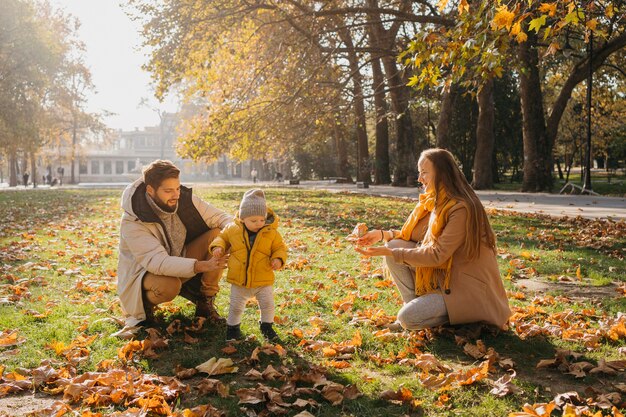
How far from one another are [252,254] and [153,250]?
2.95ft

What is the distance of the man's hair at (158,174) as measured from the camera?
4.87 m

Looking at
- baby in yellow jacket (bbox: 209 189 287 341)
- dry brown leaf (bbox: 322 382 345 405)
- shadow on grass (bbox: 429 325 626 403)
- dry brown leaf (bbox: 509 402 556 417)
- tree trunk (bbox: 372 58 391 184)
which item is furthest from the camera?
tree trunk (bbox: 372 58 391 184)

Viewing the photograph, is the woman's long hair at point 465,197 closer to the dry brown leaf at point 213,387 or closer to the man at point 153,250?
the man at point 153,250

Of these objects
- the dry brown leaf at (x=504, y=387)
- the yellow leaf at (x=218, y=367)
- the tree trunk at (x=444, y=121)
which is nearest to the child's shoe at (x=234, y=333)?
the yellow leaf at (x=218, y=367)

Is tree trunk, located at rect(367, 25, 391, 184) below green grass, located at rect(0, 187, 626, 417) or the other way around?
the other way around

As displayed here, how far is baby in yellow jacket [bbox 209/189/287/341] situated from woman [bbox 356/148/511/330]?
77cm

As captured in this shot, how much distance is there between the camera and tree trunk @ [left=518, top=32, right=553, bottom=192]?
20.9 meters

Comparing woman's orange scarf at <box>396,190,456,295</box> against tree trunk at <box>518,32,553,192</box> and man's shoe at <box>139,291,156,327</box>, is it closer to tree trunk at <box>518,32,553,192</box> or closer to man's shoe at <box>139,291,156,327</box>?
man's shoe at <box>139,291,156,327</box>

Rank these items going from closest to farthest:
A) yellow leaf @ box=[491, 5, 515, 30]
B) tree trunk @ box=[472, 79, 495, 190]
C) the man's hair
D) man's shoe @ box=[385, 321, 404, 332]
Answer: the man's hair → man's shoe @ box=[385, 321, 404, 332] → yellow leaf @ box=[491, 5, 515, 30] → tree trunk @ box=[472, 79, 495, 190]

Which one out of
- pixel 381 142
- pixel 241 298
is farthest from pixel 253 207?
pixel 381 142

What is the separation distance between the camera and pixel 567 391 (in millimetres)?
3600

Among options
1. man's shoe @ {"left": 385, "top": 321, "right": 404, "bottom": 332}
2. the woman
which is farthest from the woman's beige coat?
man's shoe @ {"left": 385, "top": 321, "right": 404, "bottom": 332}

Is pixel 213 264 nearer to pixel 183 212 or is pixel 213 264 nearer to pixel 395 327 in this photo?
pixel 183 212

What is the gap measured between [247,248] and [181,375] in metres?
1.13
